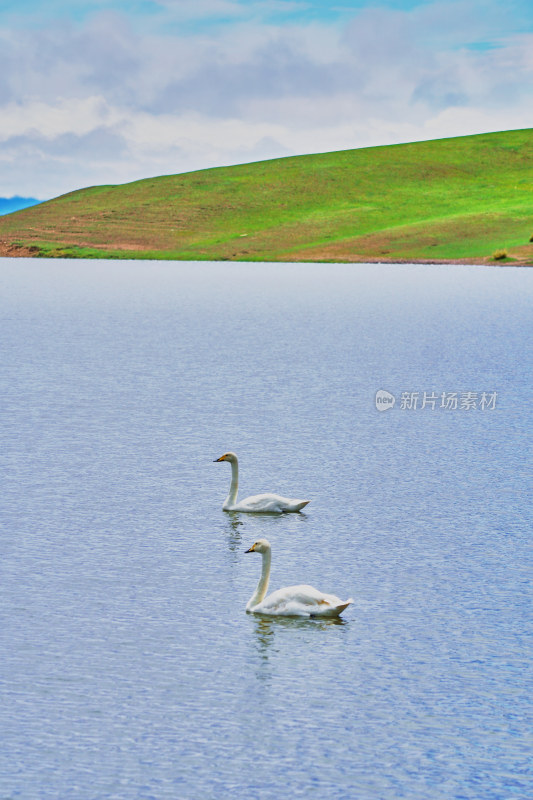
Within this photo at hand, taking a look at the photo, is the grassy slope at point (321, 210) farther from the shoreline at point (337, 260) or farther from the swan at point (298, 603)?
the swan at point (298, 603)

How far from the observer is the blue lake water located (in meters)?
10.6

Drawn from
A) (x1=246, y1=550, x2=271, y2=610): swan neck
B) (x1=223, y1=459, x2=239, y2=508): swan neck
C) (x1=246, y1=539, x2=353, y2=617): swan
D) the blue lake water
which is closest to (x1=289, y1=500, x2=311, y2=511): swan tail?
the blue lake water

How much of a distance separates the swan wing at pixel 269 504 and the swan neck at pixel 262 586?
401 centimetres

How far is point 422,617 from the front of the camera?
1421cm

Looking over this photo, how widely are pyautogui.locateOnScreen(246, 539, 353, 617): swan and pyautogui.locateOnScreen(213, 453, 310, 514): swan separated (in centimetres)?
448

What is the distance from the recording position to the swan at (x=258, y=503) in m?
18.9

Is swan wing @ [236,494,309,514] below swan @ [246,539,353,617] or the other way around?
the other way around

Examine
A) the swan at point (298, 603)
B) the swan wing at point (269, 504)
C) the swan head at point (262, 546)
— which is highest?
the swan wing at point (269, 504)

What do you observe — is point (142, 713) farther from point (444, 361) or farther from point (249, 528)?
point (444, 361)

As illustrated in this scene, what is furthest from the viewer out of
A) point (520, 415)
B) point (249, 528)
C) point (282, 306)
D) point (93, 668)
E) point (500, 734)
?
point (282, 306)

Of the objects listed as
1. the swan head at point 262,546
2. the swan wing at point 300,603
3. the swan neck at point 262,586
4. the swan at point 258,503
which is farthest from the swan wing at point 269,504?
the swan wing at point 300,603

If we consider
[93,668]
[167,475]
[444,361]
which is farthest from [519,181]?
[93,668]

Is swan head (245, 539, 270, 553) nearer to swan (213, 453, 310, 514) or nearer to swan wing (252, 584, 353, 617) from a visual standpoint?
swan wing (252, 584, 353, 617)

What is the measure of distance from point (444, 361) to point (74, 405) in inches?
612
